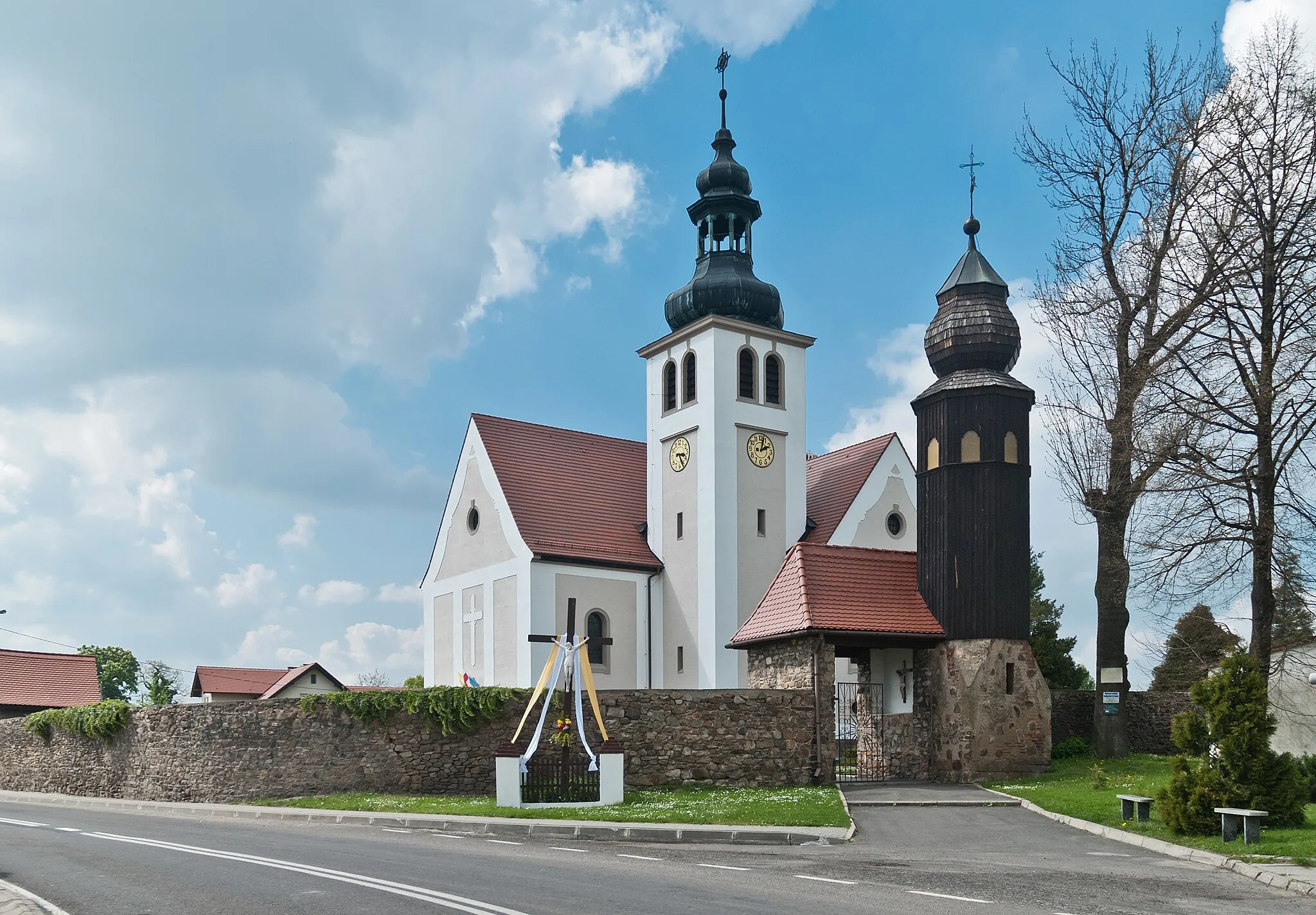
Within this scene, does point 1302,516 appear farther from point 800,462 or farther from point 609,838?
point 800,462

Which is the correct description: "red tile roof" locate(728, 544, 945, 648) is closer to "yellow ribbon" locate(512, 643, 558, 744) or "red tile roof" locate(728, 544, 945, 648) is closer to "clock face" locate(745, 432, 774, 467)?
"yellow ribbon" locate(512, 643, 558, 744)

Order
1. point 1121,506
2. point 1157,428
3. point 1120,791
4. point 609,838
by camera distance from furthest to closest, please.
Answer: point 1121,506, point 1157,428, point 1120,791, point 609,838

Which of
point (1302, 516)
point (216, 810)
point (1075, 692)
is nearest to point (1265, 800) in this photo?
point (1302, 516)

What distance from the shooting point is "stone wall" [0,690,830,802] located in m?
24.4

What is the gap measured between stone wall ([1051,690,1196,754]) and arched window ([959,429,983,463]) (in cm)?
759

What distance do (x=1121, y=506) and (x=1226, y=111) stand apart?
8348 mm

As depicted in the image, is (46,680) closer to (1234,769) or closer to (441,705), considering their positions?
(441,705)

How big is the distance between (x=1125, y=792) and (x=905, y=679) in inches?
265

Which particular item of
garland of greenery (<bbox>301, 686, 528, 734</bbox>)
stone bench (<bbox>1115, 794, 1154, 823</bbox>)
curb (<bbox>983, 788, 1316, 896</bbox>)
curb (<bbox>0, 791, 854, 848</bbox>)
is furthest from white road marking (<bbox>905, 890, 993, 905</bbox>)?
garland of greenery (<bbox>301, 686, 528, 734</bbox>)

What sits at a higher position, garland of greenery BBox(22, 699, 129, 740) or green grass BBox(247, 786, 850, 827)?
garland of greenery BBox(22, 699, 129, 740)

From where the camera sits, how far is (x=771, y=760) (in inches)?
977

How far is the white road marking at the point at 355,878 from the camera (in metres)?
10.3

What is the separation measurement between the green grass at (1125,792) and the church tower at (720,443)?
10.5m

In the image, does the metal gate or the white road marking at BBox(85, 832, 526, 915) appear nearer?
the white road marking at BBox(85, 832, 526, 915)
